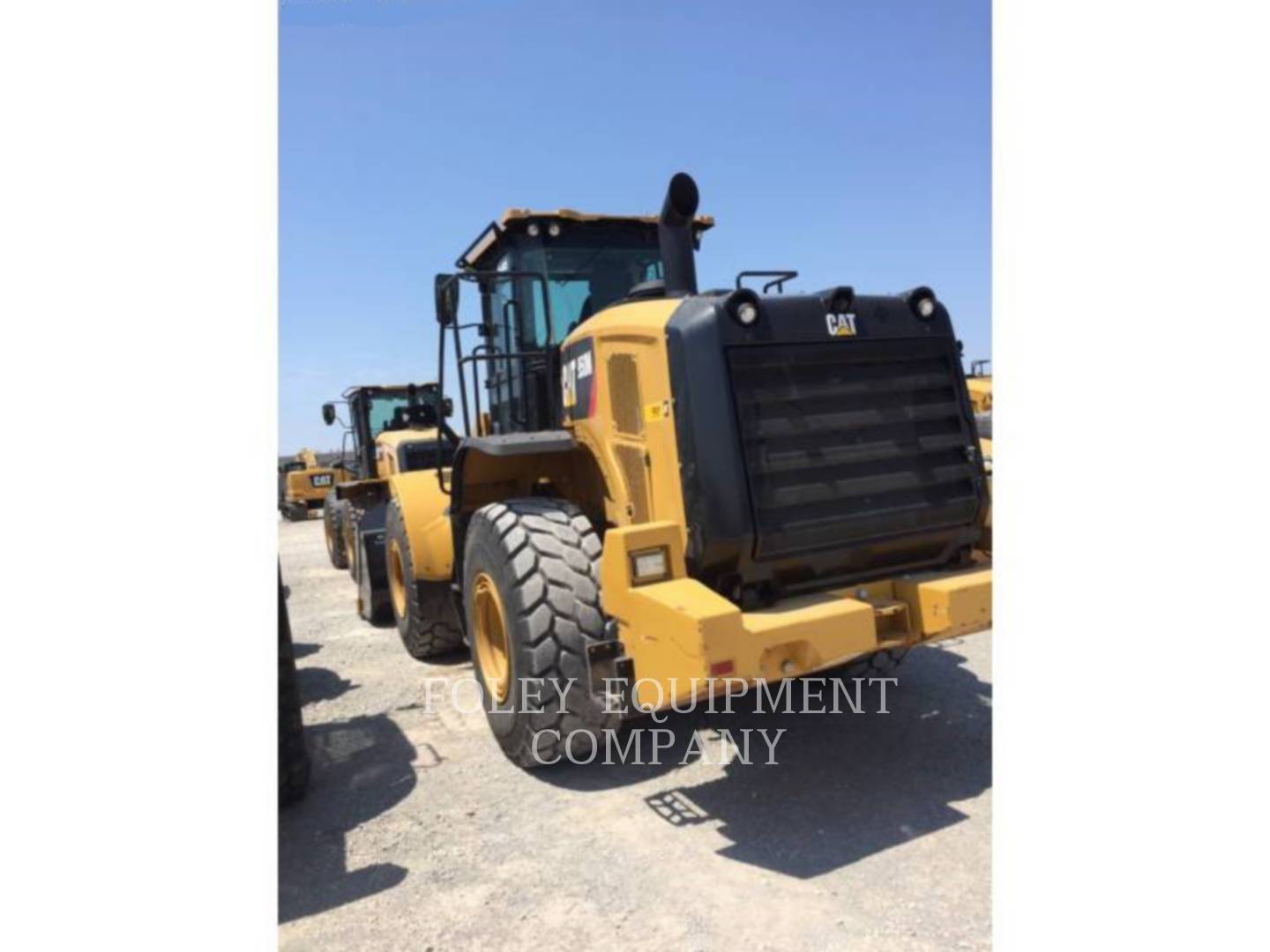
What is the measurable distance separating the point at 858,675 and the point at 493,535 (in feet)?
7.36

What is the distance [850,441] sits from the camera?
11.4 ft

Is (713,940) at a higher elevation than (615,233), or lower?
lower

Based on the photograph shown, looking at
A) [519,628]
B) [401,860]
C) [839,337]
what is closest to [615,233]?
[839,337]

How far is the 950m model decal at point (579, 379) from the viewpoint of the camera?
4.09 m

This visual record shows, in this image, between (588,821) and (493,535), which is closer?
(588,821)

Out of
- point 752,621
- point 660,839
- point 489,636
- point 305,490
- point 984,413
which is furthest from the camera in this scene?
point 305,490

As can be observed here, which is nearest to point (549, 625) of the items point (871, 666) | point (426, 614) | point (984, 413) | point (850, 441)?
point (850, 441)

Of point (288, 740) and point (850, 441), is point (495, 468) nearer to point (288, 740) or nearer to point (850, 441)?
point (288, 740)

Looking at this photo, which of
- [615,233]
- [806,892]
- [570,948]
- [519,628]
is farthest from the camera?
[615,233]

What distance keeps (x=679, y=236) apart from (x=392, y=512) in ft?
11.2

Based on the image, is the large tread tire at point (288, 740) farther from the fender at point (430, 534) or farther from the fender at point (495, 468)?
the fender at point (430, 534)

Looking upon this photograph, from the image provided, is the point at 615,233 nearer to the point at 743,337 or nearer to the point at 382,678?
the point at 743,337

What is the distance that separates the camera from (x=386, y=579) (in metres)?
6.94

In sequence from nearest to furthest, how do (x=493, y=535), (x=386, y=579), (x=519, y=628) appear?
(x=519, y=628) → (x=493, y=535) → (x=386, y=579)
